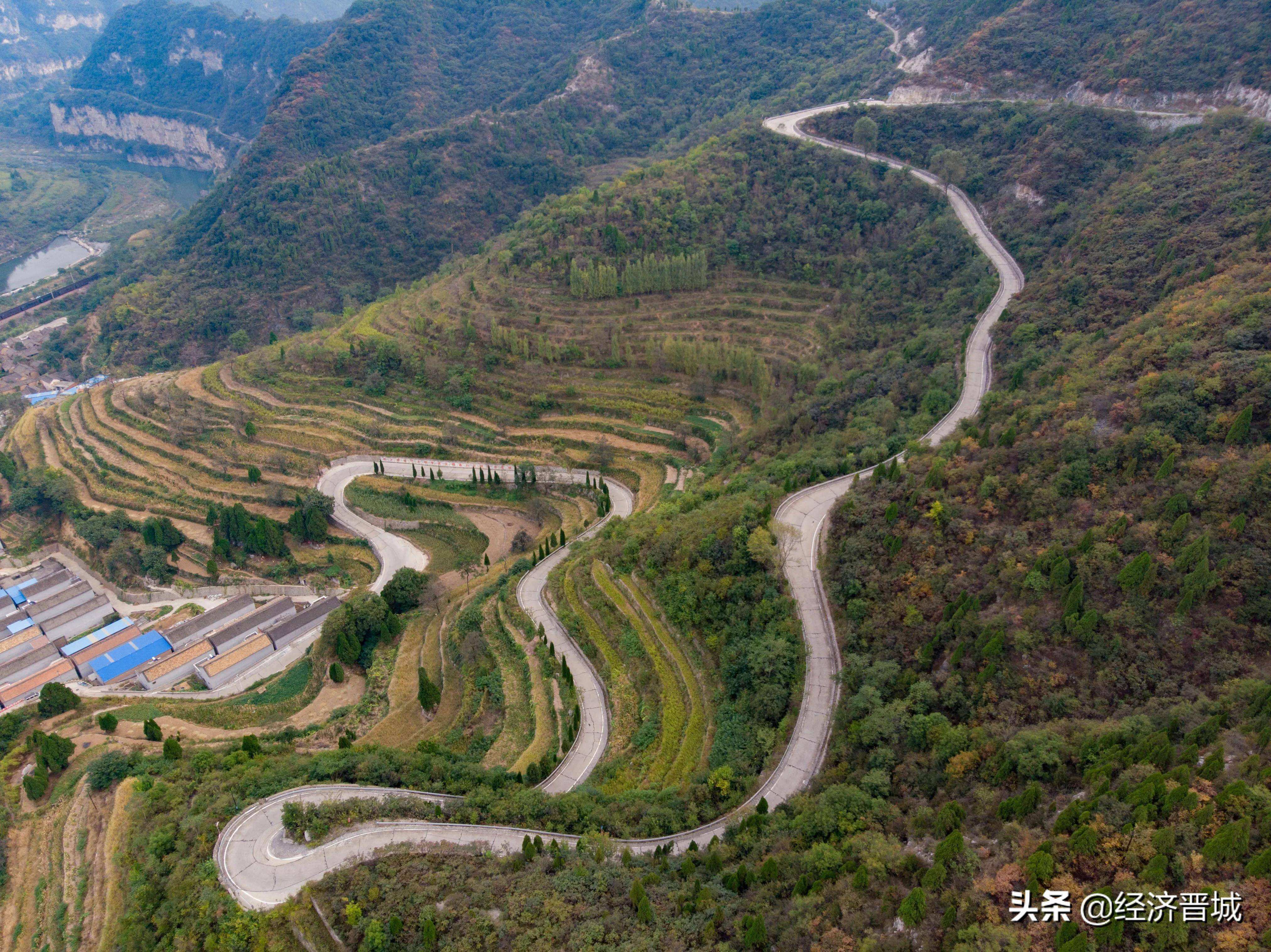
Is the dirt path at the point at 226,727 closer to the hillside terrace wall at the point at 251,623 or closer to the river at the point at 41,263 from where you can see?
the hillside terrace wall at the point at 251,623

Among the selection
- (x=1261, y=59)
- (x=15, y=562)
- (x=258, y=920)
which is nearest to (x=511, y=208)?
(x=15, y=562)

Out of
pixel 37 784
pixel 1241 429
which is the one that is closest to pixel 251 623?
pixel 37 784

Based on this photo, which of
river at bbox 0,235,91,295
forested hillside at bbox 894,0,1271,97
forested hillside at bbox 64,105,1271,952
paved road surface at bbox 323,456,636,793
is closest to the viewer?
forested hillside at bbox 64,105,1271,952

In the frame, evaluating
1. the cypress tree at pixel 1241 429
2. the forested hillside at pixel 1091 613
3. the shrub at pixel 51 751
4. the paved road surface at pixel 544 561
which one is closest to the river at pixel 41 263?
the paved road surface at pixel 544 561

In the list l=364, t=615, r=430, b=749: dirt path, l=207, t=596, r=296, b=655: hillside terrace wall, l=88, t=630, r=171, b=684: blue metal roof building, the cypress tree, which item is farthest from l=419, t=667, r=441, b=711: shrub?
the cypress tree

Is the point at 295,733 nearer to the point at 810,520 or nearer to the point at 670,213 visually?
the point at 810,520

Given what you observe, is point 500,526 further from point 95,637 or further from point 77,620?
point 77,620

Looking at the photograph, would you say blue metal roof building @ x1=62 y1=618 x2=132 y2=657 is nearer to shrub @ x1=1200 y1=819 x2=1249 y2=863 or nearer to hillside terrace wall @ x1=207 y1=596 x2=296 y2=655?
hillside terrace wall @ x1=207 y1=596 x2=296 y2=655

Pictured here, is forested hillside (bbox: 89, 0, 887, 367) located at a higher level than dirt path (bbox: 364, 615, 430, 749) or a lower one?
higher
